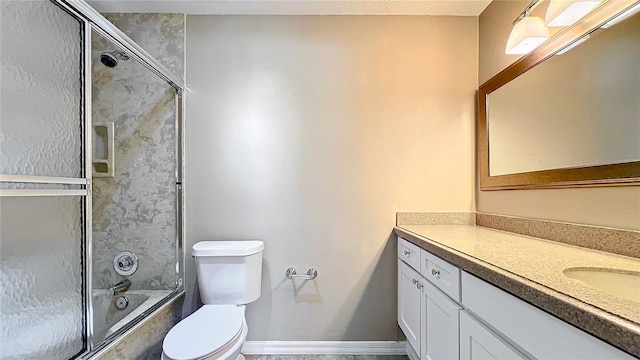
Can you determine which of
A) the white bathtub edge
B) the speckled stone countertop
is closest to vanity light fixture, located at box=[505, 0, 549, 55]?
the speckled stone countertop

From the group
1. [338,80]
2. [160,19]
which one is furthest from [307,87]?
[160,19]

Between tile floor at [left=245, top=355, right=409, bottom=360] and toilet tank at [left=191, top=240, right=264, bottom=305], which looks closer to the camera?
toilet tank at [left=191, top=240, right=264, bottom=305]

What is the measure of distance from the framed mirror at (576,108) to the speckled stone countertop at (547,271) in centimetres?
31

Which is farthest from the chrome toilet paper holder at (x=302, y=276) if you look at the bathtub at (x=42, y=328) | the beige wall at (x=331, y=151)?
the bathtub at (x=42, y=328)

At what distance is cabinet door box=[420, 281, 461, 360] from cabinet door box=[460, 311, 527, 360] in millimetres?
49

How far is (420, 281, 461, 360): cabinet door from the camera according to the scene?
111cm

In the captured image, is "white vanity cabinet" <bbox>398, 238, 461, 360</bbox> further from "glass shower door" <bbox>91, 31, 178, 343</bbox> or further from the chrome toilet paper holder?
"glass shower door" <bbox>91, 31, 178, 343</bbox>

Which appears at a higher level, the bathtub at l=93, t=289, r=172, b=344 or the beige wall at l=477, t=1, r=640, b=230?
the beige wall at l=477, t=1, r=640, b=230

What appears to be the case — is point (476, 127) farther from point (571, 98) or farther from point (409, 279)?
point (409, 279)

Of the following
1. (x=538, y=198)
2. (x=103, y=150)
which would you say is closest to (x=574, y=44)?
(x=538, y=198)

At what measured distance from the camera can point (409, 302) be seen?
1640 mm

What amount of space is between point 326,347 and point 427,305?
35.1 inches

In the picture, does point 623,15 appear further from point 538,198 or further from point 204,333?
point 204,333

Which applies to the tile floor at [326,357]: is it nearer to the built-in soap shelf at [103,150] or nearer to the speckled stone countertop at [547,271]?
the speckled stone countertop at [547,271]
